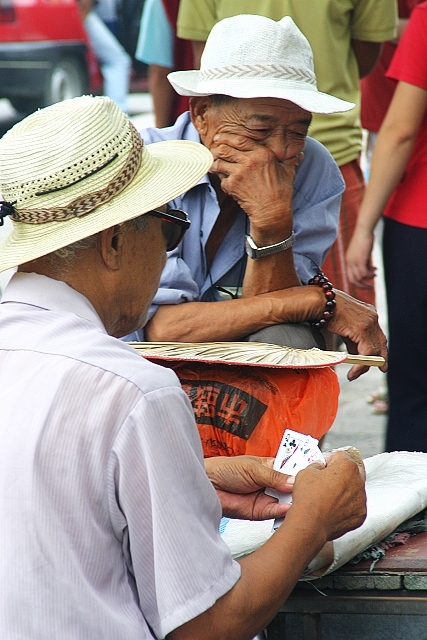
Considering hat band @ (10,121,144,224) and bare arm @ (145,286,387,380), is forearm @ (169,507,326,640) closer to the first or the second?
hat band @ (10,121,144,224)

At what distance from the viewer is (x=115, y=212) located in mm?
1587

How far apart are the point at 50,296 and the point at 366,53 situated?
8.33ft

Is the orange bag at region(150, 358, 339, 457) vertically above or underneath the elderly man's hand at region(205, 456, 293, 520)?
underneath

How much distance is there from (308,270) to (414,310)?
68 cm

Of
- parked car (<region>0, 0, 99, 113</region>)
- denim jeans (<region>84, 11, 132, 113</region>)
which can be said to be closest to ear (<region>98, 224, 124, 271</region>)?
parked car (<region>0, 0, 99, 113</region>)

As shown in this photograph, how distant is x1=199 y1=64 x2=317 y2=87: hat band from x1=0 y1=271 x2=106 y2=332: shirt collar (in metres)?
1.27

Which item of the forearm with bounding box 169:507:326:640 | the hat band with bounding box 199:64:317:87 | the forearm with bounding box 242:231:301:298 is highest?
the hat band with bounding box 199:64:317:87

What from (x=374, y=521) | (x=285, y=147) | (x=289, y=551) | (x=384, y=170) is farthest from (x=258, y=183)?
(x=289, y=551)

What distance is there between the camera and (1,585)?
134 cm

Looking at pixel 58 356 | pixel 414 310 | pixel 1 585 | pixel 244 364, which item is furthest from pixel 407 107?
pixel 1 585

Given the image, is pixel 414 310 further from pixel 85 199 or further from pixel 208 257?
pixel 85 199

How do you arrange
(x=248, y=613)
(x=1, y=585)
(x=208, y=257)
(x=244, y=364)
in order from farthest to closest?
(x=208, y=257) → (x=244, y=364) → (x=248, y=613) → (x=1, y=585)

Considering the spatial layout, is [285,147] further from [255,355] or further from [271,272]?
[255,355]

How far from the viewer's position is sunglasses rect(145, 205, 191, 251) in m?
1.72
